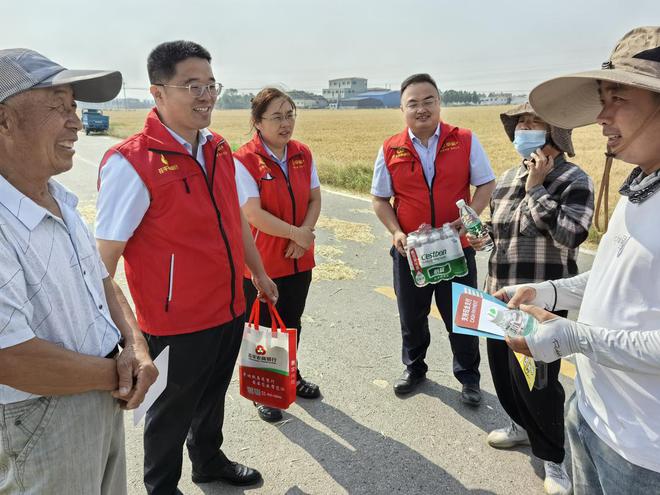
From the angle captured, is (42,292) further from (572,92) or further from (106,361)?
(572,92)

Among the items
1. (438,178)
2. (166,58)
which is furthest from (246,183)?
(438,178)

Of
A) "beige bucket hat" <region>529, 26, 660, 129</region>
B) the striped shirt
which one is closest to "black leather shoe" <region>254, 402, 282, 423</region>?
the striped shirt

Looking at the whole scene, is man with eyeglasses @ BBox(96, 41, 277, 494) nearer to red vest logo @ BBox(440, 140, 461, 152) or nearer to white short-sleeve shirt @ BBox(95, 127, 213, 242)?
white short-sleeve shirt @ BBox(95, 127, 213, 242)

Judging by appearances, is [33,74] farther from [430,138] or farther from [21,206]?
[430,138]

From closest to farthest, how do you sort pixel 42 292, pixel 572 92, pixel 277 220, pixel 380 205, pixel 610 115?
pixel 42 292 < pixel 610 115 < pixel 572 92 < pixel 277 220 < pixel 380 205

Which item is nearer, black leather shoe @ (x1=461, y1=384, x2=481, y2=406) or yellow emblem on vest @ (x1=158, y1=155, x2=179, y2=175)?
yellow emblem on vest @ (x1=158, y1=155, x2=179, y2=175)

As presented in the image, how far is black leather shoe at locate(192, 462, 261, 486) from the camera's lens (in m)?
2.71

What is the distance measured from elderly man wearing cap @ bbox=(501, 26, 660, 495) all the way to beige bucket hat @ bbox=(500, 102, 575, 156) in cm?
93

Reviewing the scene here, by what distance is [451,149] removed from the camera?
3398mm

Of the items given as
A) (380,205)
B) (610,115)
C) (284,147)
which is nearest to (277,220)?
(284,147)

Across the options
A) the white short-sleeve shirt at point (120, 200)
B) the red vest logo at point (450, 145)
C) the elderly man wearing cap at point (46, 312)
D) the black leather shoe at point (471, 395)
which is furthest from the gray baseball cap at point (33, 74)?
the black leather shoe at point (471, 395)

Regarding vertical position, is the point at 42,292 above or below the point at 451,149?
below

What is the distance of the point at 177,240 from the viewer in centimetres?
222

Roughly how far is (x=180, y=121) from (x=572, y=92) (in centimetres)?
177
